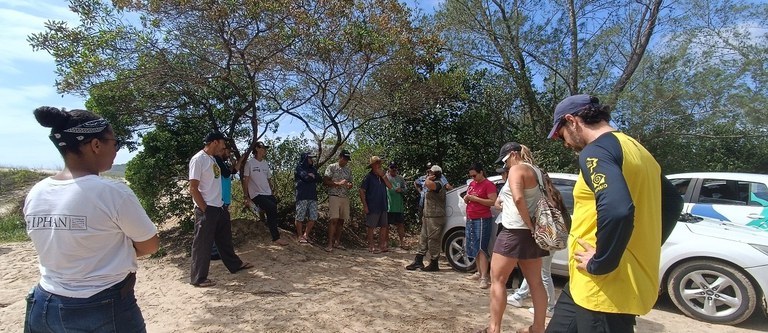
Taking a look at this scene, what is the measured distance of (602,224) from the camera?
6.16ft

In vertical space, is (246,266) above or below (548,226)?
below

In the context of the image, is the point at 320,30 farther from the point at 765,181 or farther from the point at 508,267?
the point at 765,181

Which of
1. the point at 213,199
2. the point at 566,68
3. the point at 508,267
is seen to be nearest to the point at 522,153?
the point at 508,267

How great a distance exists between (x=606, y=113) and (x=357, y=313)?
3.20 metres

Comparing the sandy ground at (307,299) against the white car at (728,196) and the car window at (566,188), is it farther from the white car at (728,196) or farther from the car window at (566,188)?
the white car at (728,196)

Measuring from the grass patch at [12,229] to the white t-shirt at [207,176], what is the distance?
6.28 m

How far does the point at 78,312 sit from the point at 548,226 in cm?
298

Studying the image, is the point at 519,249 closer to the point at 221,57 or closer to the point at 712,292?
the point at 712,292

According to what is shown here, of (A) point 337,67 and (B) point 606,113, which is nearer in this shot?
(B) point 606,113

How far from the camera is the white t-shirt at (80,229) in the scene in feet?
6.40

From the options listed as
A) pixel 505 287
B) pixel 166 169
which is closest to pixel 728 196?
pixel 505 287

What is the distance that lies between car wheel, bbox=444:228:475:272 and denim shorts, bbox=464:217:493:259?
Answer: 1.66ft

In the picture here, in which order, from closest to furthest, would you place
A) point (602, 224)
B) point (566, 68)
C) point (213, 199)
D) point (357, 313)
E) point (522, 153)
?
point (602, 224) → point (522, 153) → point (357, 313) → point (213, 199) → point (566, 68)

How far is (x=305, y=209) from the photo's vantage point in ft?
24.4
